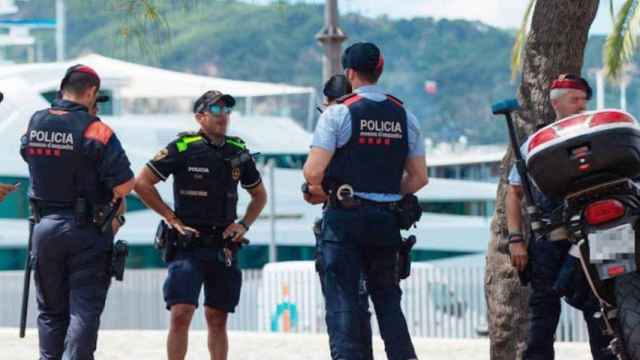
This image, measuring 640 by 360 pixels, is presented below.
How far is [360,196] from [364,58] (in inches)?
27.5

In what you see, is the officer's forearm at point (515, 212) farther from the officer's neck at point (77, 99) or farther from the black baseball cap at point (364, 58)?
the officer's neck at point (77, 99)

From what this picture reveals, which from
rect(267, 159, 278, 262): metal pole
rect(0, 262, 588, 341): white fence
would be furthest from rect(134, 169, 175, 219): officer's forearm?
rect(267, 159, 278, 262): metal pole

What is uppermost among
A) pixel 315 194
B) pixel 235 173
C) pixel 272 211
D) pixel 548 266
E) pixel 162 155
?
pixel 162 155

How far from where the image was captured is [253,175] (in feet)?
31.3

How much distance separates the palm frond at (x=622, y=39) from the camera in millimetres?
22141

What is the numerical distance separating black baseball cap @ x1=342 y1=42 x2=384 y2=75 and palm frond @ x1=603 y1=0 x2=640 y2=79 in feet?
46.3

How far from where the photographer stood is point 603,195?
6.98 meters

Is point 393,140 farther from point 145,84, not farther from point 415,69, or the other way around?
point 415,69

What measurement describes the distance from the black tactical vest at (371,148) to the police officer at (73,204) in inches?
47.8

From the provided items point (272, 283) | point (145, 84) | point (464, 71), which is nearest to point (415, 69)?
point (464, 71)

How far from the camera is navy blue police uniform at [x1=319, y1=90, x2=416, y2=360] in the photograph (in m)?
7.90

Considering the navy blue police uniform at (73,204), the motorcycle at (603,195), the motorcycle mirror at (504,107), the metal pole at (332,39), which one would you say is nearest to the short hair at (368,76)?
the motorcycle mirror at (504,107)

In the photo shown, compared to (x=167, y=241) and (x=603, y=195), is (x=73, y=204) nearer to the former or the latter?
(x=167, y=241)

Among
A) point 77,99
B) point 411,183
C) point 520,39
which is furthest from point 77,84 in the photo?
point 520,39
